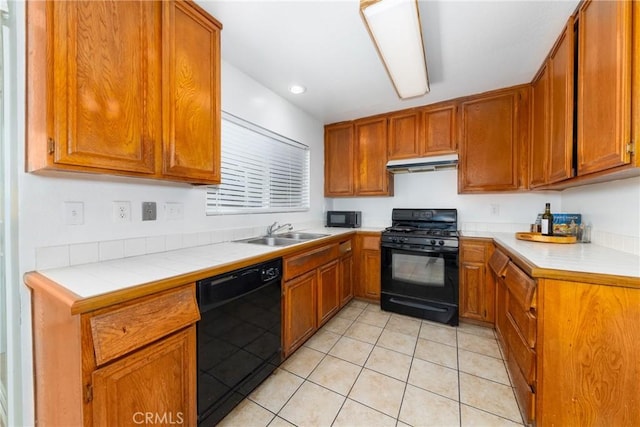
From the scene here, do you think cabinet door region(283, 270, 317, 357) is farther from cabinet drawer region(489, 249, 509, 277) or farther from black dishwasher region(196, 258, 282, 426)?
cabinet drawer region(489, 249, 509, 277)

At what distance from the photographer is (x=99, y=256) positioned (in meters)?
1.38

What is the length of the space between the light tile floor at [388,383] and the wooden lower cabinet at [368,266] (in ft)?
1.95

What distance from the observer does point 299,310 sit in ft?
6.73

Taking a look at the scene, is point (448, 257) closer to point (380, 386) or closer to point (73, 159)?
point (380, 386)

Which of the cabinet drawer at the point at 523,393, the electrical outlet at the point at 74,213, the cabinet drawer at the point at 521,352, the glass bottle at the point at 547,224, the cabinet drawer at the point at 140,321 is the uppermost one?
the electrical outlet at the point at 74,213

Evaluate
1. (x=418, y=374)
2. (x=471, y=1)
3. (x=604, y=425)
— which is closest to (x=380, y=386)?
(x=418, y=374)

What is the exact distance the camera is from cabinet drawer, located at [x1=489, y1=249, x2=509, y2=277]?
1908mm

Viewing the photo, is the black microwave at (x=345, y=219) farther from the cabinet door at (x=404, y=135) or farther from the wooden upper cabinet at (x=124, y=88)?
the wooden upper cabinet at (x=124, y=88)

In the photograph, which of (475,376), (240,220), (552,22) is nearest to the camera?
(552,22)

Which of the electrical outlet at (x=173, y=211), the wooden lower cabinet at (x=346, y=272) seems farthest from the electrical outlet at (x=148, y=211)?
the wooden lower cabinet at (x=346, y=272)

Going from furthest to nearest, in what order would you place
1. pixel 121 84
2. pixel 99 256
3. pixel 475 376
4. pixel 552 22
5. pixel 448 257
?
pixel 448 257 < pixel 475 376 < pixel 552 22 < pixel 99 256 < pixel 121 84

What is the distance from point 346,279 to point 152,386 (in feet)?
7.04

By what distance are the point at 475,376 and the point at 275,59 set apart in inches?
109

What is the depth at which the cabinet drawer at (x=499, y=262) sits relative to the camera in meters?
1.91
